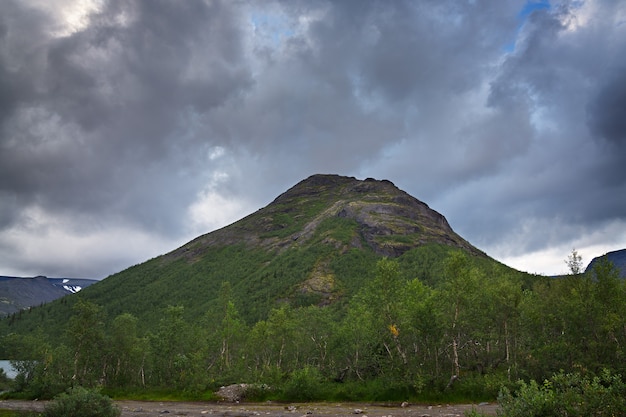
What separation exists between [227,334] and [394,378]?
5440cm

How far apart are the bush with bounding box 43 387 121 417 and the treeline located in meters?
6.22

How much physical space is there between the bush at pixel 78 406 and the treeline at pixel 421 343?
20.4 feet

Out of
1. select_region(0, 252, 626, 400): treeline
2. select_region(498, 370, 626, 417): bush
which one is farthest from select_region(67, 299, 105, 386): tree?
select_region(498, 370, 626, 417): bush

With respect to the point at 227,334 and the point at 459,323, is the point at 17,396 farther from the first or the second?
the point at 459,323


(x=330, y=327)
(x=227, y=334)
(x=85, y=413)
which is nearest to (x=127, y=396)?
(x=227, y=334)

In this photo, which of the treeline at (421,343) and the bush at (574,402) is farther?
the treeline at (421,343)

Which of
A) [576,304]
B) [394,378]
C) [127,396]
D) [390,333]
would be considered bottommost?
[127,396]

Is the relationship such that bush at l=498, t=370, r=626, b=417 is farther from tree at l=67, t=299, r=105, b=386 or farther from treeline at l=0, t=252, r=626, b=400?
tree at l=67, t=299, r=105, b=386

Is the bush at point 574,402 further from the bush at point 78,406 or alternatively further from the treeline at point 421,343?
the bush at point 78,406

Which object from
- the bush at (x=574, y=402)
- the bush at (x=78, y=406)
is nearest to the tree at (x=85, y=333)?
the bush at (x=78, y=406)

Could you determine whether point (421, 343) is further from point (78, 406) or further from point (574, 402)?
point (78, 406)

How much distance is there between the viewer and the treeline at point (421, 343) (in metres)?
44.5

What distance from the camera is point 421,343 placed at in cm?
5997

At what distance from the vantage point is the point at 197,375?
214 feet
